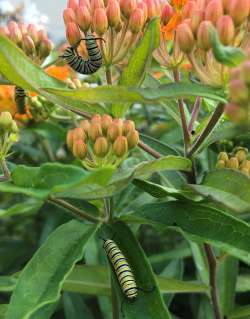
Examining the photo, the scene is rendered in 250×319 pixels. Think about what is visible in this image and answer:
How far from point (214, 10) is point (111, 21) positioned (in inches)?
12.0

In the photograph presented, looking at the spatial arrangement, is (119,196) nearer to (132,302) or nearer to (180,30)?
(132,302)

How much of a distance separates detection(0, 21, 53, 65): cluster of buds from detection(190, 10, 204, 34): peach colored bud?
58cm

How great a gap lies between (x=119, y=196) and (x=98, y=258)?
23cm

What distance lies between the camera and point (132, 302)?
1.35 meters

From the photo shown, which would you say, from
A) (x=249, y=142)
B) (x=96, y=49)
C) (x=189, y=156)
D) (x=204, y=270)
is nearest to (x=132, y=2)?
(x=96, y=49)

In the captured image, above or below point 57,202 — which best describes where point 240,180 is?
above

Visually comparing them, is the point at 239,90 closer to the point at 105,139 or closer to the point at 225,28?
the point at 225,28

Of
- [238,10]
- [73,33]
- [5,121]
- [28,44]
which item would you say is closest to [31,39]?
[28,44]

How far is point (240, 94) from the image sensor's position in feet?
3.22

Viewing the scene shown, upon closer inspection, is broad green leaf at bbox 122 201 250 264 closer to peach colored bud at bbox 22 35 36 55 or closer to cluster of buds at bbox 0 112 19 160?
cluster of buds at bbox 0 112 19 160

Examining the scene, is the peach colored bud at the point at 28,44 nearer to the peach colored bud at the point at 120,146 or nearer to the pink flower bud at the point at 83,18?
the pink flower bud at the point at 83,18

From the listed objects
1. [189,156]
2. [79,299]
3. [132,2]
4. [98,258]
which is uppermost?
[132,2]

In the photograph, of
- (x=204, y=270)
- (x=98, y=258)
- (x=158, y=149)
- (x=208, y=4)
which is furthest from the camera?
(x=98, y=258)

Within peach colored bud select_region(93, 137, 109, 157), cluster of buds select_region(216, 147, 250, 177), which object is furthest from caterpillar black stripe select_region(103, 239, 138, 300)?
cluster of buds select_region(216, 147, 250, 177)
